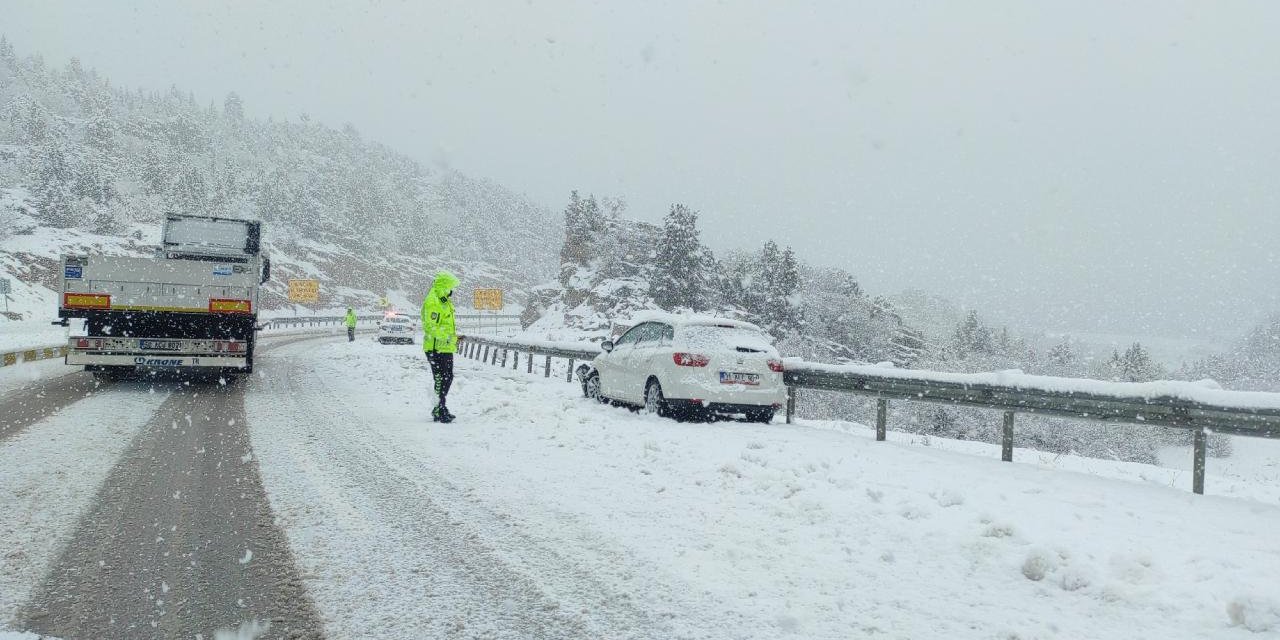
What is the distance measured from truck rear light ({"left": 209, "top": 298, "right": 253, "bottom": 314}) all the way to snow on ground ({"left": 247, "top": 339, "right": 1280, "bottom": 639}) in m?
4.83

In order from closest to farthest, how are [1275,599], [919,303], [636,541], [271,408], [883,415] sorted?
1. [1275,599]
2. [636,541]
3. [883,415]
4. [271,408]
5. [919,303]

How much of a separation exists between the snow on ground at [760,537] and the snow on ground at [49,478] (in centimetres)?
123

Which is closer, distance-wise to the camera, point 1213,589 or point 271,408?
point 1213,589

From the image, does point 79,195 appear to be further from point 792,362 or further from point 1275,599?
point 1275,599

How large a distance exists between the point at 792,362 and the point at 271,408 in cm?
790

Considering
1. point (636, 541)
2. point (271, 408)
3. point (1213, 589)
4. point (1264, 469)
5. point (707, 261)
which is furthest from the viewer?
point (707, 261)

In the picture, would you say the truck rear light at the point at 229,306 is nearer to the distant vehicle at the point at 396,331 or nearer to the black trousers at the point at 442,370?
the black trousers at the point at 442,370

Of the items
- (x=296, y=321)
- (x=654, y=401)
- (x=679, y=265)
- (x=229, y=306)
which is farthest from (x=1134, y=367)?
(x=229, y=306)

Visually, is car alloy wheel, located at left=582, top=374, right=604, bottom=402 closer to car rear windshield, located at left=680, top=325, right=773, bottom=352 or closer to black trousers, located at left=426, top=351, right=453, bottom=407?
car rear windshield, located at left=680, top=325, right=773, bottom=352

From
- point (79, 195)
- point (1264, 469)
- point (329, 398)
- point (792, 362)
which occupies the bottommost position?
point (1264, 469)

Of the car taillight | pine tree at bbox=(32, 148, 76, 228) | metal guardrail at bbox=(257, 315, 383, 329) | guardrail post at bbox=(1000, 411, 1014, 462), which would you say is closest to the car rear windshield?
the car taillight

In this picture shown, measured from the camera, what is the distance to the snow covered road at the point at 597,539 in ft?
11.3

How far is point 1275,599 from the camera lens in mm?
3721

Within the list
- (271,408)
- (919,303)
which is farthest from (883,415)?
(919,303)
